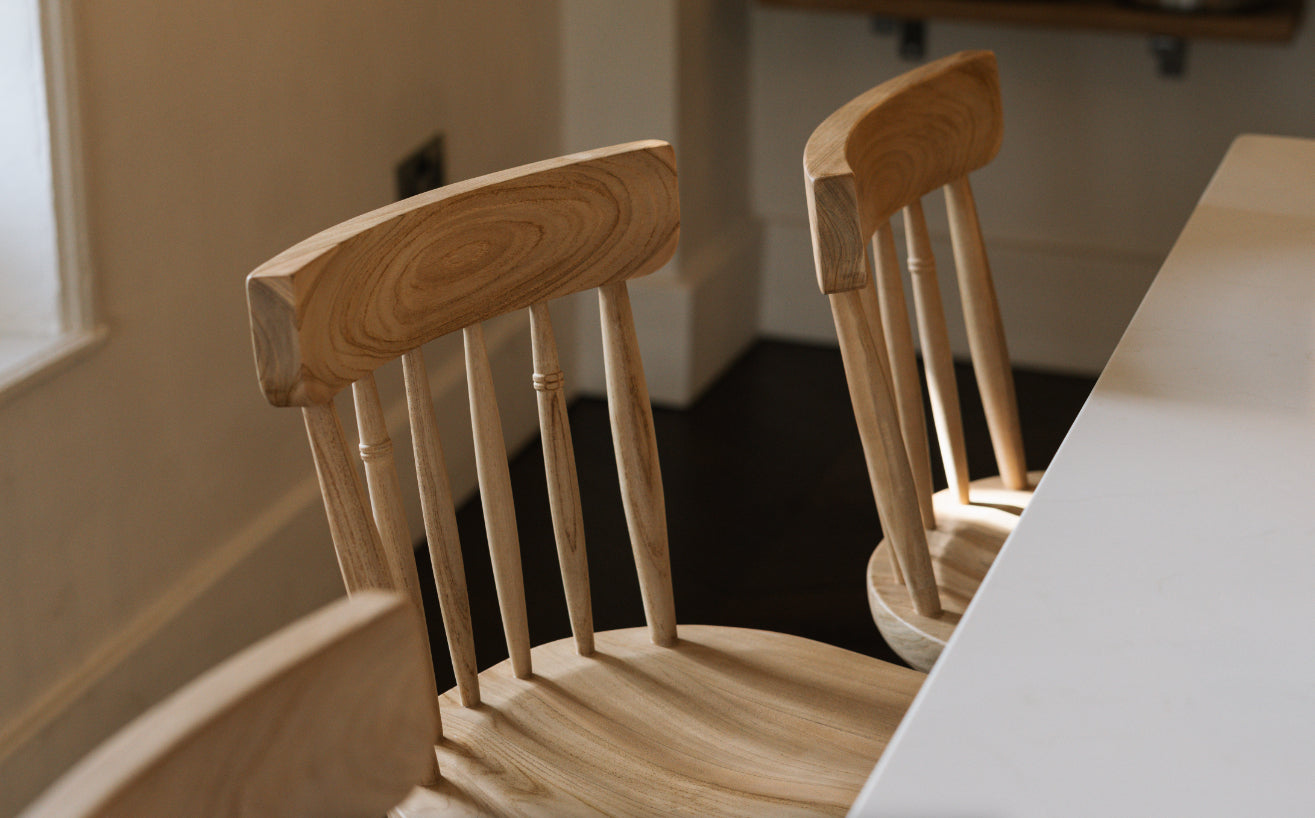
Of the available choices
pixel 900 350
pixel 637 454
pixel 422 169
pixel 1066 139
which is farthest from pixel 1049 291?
pixel 637 454

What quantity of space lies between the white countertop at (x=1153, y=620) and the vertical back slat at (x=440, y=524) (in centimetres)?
41

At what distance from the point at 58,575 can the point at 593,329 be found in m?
1.36

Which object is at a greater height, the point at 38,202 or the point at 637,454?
the point at 38,202

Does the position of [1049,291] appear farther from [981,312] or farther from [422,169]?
[981,312]

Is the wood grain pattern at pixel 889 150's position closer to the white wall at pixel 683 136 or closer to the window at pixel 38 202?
the window at pixel 38 202

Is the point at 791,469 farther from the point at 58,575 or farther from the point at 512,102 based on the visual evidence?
the point at 58,575

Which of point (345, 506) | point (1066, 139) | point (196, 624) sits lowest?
point (196, 624)

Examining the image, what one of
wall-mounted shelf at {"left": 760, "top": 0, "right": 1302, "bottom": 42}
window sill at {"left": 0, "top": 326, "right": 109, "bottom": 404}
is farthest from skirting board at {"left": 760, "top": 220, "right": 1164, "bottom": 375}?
window sill at {"left": 0, "top": 326, "right": 109, "bottom": 404}

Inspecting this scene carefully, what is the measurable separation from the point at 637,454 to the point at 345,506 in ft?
0.88

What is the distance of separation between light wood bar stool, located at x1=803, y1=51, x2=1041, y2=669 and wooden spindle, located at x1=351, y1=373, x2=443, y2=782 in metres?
0.33

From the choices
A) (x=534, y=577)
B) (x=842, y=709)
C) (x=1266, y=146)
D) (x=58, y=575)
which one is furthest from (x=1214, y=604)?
(x=534, y=577)

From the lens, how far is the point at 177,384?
5.25 feet

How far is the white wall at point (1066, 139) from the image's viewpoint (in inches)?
103

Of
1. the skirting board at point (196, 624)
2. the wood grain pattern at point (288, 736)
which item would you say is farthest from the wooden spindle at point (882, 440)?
the skirting board at point (196, 624)
